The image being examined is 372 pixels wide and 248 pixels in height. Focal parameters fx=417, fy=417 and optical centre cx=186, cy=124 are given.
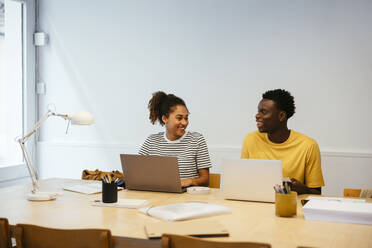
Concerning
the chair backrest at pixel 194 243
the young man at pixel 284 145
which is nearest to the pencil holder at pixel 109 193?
the chair backrest at pixel 194 243

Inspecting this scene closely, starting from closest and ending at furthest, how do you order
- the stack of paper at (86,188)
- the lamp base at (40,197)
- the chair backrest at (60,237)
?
1. the chair backrest at (60,237)
2. the lamp base at (40,197)
3. the stack of paper at (86,188)

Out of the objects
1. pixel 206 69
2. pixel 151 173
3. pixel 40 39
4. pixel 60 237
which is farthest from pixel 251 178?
pixel 40 39

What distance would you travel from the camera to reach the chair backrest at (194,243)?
135 centimetres

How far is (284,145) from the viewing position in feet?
9.16

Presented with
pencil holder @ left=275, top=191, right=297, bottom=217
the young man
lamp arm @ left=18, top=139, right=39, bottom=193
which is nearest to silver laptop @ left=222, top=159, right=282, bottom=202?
pencil holder @ left=275, top=191, right=297, bottom=217

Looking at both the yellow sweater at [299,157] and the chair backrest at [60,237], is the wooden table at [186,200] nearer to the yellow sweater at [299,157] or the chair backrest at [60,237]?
the chair backrest at [60,237]

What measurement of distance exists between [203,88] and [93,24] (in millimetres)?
1498

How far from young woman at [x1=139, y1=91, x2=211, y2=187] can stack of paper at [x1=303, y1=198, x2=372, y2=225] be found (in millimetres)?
1022

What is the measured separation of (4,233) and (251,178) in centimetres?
120

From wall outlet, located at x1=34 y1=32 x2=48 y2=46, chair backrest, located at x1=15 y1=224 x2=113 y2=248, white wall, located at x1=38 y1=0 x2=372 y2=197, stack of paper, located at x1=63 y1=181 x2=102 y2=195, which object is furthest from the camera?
wall outlet, located at x1=34 y1=32 x2=48 y2=46

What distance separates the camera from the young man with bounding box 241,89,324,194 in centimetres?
271

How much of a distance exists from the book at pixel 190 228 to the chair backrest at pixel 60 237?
0.18 metres

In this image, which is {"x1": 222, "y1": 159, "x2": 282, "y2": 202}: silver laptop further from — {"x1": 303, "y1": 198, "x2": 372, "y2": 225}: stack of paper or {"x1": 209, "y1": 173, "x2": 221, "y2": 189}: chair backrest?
{"x1": 209, "y1": 173, "x2": 221, "y2": 189}: chair backrest

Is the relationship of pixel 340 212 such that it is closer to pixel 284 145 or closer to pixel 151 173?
pixel 284 145
